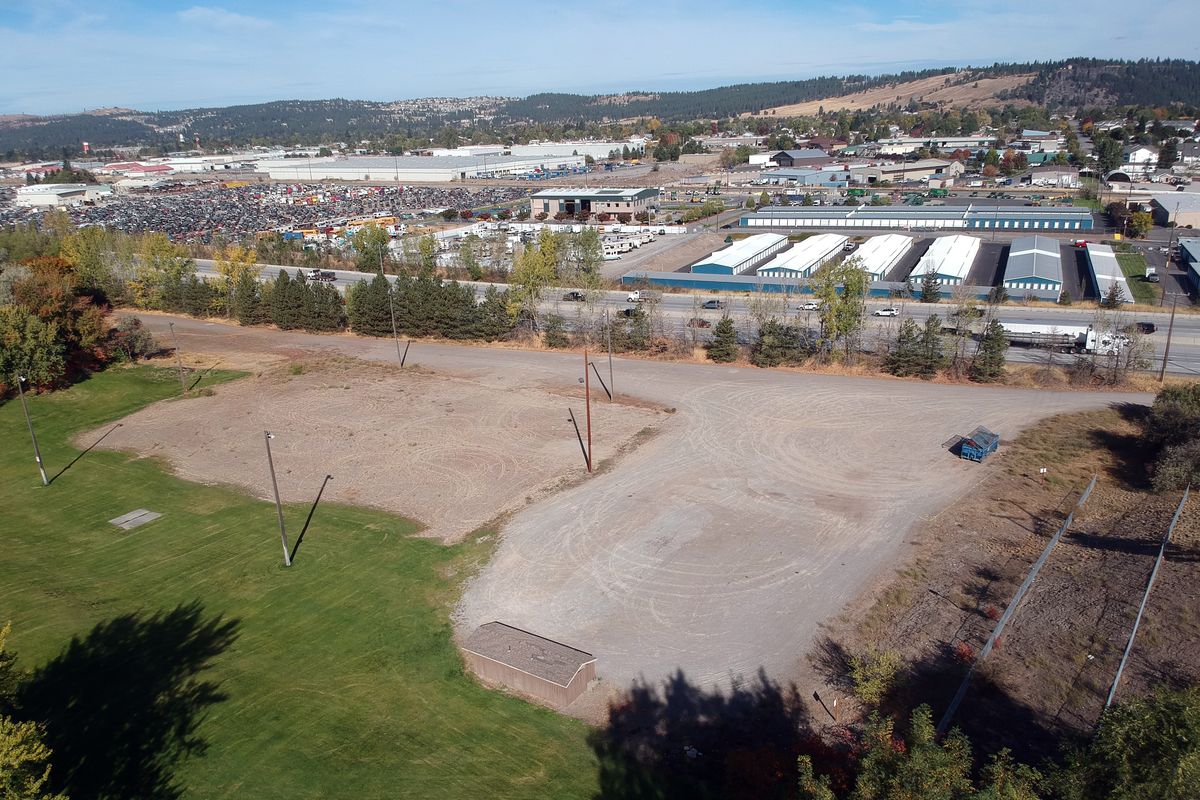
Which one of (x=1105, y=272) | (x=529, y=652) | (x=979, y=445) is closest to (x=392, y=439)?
(x=529, y=652)

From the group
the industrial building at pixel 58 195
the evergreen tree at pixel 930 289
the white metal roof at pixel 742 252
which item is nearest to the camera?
the evergreen tree at pixel 930 289

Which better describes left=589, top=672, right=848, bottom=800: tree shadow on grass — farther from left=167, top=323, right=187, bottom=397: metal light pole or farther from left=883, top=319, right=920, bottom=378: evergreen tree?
left=167, top=323, right=187, bottom=397: metal light pole

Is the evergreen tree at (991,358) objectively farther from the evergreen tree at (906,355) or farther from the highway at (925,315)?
the highway at (925,315)

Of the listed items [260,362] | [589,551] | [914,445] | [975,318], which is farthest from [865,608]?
[260,362]

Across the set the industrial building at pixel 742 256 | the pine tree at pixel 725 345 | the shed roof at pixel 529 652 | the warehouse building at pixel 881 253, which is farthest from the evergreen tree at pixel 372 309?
the warehouse building at pixel 881 253

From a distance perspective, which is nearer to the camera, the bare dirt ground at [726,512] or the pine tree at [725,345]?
the bare dirt ground at [726,512]

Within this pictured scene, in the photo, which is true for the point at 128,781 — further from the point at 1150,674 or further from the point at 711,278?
the point at 711,278

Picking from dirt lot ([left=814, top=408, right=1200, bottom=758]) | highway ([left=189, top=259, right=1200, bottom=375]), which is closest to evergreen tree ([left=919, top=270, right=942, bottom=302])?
highway ([left=189, top=259, right=1200, bottom=375])
